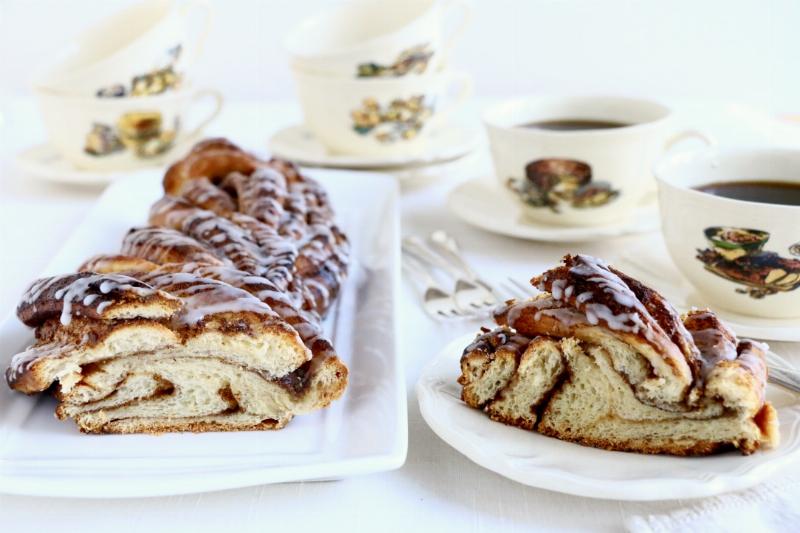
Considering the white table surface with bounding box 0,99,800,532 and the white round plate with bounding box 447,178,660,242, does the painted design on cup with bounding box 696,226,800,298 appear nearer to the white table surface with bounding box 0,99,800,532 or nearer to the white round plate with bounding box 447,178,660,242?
the white table surface with bounding box 0,99,800,532

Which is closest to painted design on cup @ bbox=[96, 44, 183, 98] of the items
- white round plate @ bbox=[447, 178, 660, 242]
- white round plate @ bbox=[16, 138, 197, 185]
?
white round plate @ bbox=[16, 138, 197, 185]

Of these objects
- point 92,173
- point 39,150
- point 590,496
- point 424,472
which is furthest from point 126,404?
point 39,150

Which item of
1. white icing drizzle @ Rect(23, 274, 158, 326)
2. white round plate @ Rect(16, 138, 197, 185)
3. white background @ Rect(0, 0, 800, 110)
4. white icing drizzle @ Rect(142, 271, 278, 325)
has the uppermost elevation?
white icing drizzle @ Rect(23, 274, 158, 326)

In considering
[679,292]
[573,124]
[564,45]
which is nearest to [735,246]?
[679,292]

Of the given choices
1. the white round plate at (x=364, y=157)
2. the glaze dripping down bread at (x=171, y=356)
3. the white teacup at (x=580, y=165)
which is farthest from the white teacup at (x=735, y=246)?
the white round plate at (x=364, y=157)

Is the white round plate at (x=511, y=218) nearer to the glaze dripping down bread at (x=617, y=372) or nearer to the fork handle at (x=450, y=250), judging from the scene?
the fork handle at (x=450, y=250)

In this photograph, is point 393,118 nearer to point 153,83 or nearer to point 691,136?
point 153,83
